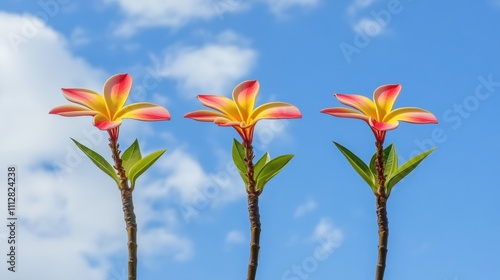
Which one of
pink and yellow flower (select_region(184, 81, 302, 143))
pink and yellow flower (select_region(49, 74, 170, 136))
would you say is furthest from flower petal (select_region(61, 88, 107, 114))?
pink and yellow flower (select_region(184, 81, 302, 143))

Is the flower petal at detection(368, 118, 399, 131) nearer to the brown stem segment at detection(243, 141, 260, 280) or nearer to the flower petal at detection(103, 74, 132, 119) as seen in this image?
the brown stem segment at detection(243, 141, 260, 280)

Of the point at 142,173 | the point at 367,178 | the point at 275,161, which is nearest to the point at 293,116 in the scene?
the point at 275,161

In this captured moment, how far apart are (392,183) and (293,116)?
0.30 metres

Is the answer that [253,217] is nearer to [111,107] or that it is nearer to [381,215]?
[381,215]

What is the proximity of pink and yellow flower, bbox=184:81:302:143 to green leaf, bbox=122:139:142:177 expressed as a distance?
0.19 meters

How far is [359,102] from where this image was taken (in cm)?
200

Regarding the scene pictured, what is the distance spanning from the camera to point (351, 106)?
1982mm

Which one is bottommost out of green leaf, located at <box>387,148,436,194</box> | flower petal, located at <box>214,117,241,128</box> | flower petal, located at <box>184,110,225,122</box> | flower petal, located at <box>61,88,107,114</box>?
green leaf, located at <box>387,148,436,194</box>

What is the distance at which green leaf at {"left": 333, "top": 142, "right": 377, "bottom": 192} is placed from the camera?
197cm

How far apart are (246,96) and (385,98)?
1.15 ft

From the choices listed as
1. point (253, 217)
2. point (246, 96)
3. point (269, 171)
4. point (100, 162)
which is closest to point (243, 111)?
point (246, 96)

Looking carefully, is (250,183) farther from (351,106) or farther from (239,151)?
(351,106)

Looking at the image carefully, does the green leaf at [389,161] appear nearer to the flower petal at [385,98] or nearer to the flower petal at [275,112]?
the flower petal at [385,98]

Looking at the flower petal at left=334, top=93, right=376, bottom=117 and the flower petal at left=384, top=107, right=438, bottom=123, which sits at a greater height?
the flower petal at left=334, top=93, right=376, bottom=117
